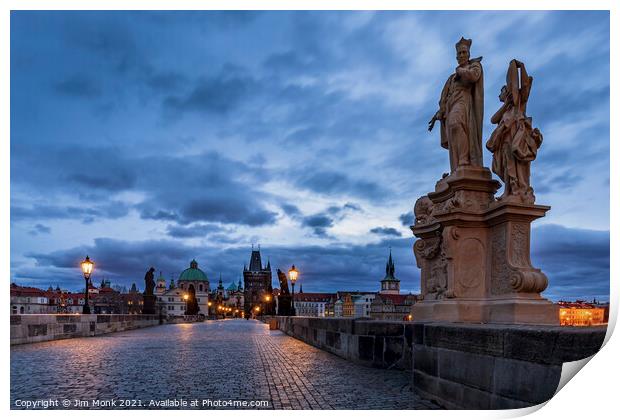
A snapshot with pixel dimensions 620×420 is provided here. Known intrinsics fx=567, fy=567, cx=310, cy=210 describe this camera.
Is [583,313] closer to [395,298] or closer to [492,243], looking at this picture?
[492,243]

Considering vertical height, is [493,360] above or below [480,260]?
below

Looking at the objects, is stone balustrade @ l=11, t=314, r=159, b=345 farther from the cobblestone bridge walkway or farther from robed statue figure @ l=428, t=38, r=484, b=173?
robed statue figure @ l=428, t=38, r=484, b=173

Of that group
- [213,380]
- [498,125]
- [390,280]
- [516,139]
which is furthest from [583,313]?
[390,280]

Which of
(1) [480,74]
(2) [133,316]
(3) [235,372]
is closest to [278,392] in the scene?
(3) [235,372]

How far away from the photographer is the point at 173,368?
35.5ft

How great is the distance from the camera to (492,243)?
30.8ft

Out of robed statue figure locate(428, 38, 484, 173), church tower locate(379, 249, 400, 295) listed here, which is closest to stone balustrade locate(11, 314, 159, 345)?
robed statue figure locate(428, 38, 484, 173)

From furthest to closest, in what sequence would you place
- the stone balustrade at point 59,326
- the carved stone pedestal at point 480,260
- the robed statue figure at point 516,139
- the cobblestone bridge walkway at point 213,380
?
1. the stone balustrade at point 59,326
2. the robed statue figure at point 516,139
3. the carved stone pedestal at point 480,260
4. the cobblestone bridge walkway at point 213,380

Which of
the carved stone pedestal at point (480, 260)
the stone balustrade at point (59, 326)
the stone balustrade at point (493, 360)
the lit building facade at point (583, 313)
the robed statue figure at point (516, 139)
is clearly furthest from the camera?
the stone balustrade at point (59, 326)

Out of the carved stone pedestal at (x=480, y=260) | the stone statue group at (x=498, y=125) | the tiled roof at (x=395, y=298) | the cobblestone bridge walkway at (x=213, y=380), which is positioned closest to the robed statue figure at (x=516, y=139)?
the stone statue group at (x=498, y=125)

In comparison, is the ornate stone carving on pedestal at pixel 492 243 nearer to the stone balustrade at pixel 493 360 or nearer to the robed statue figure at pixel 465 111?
the robed statue figure at pixel 465 111

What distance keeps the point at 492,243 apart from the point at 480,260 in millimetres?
352

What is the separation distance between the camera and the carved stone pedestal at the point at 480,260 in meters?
8.48

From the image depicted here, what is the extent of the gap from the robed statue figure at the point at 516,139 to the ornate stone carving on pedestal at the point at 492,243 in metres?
0.02
